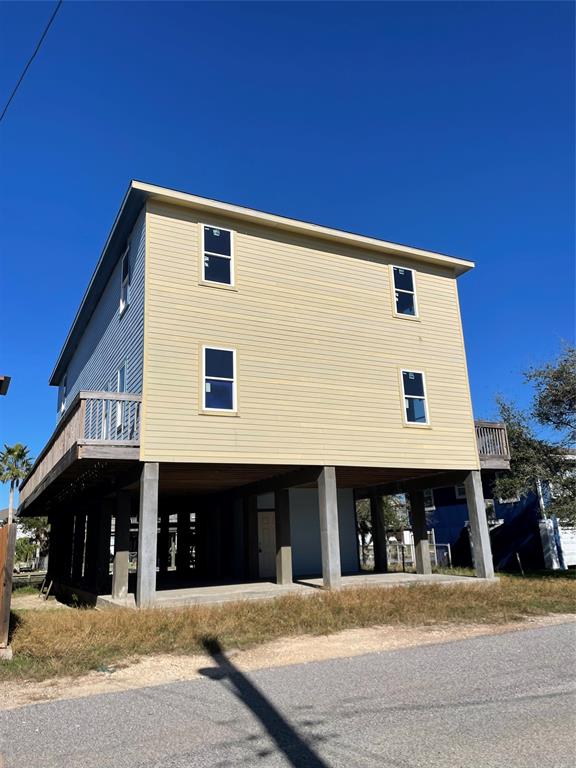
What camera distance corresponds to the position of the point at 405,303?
1719cm

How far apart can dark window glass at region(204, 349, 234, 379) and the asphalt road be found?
→ 763 cm

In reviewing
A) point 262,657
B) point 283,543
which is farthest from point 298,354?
point 262,657

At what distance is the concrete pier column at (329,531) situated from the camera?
1386 cm

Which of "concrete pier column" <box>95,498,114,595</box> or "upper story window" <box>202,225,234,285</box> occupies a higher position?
"upper story window" <box>202,225,234,285</box>

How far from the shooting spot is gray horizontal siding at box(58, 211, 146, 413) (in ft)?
45.2

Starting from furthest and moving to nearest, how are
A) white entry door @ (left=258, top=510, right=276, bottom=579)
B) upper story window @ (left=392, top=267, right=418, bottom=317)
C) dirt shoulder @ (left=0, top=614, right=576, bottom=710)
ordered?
white entry door @ (left=258, top=510, right=276, bottom=579) < upper story window @ (left=392, top=267, right=418, bottom=317) < dirt shoulder @ (left=0, top=614, right=576, bottom=710)

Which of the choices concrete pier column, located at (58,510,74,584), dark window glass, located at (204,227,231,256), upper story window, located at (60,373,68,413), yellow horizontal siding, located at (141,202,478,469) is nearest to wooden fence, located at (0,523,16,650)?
yellow horizontal siding, located at (141,202,478,469)

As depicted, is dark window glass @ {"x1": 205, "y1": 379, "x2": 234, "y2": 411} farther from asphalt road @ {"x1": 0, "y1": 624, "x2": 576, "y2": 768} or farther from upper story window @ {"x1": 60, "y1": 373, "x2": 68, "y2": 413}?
upper story window @ {"x1": 60, "y1": 373, "x2": 68, "y2": 413}

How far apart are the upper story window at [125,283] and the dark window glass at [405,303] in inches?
296

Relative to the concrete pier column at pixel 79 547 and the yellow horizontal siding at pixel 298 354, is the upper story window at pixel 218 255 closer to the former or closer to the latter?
the yellow horizontal siding at pixel 298 354

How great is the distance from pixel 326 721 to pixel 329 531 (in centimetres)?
909

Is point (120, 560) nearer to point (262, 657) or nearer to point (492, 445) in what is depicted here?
point (262, 657)

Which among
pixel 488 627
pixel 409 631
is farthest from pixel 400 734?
pixel 488 627

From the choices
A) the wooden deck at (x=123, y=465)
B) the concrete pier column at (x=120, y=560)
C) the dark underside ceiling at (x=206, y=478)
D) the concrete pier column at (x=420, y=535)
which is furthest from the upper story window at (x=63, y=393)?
the concrete pier column at (x=420, y=535)
